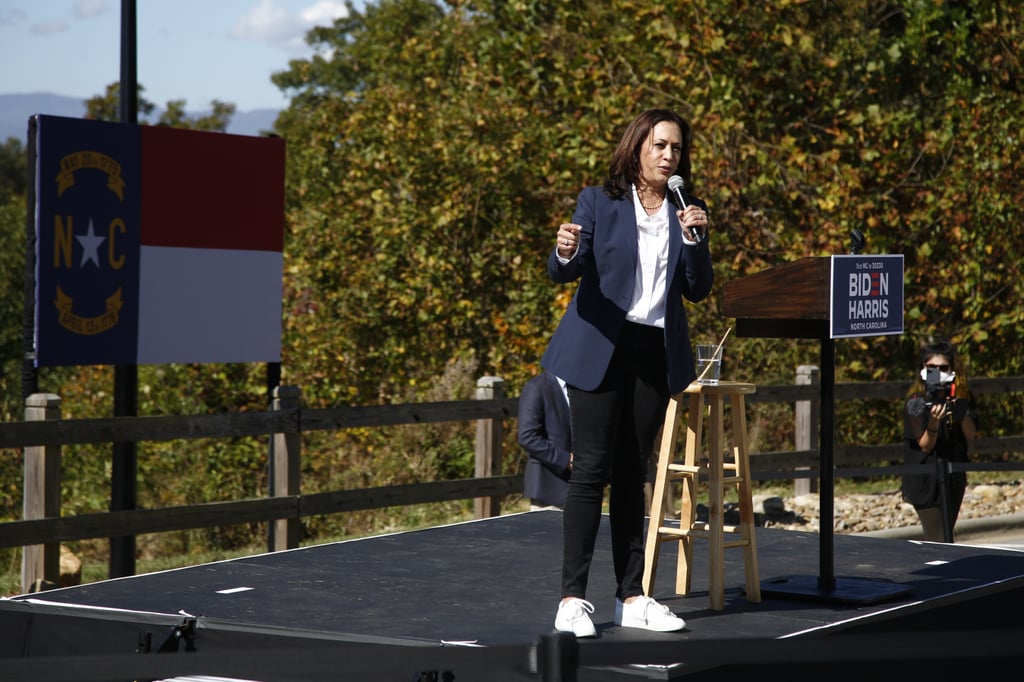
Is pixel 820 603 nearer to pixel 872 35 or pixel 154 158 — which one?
pixel 154 158

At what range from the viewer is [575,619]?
432cm

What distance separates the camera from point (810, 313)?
5.09m

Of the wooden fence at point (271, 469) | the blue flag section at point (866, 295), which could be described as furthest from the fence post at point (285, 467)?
the blue flag section at point (866, 295)

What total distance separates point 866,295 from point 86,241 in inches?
167

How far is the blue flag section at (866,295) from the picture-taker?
5.08m

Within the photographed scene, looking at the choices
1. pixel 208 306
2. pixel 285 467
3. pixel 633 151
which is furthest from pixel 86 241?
pixel 633 151

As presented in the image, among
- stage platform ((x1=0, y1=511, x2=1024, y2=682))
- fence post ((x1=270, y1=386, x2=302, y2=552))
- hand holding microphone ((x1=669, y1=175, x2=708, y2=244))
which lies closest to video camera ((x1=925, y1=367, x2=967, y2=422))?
stage platform ((x1=0, y1=511, x2=1024, y2=682))

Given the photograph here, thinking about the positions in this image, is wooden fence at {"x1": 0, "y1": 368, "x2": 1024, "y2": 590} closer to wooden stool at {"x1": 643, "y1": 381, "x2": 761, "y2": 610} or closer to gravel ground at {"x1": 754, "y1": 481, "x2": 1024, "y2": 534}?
gravel ground at {"x1": 754, "y1": 481, "x2": 1024, "y2": 534}

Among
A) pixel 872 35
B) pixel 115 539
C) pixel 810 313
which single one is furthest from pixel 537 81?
pixel 810 313

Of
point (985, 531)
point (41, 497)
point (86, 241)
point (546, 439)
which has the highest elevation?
point (86, 241)

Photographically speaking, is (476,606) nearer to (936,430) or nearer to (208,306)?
(208,306)

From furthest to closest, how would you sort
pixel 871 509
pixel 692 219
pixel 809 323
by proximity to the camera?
pixel 871 509 < pixel 809 323 < pixel 692 219

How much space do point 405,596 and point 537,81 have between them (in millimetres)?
10774

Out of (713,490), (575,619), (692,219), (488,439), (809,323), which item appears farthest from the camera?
(488,439)
